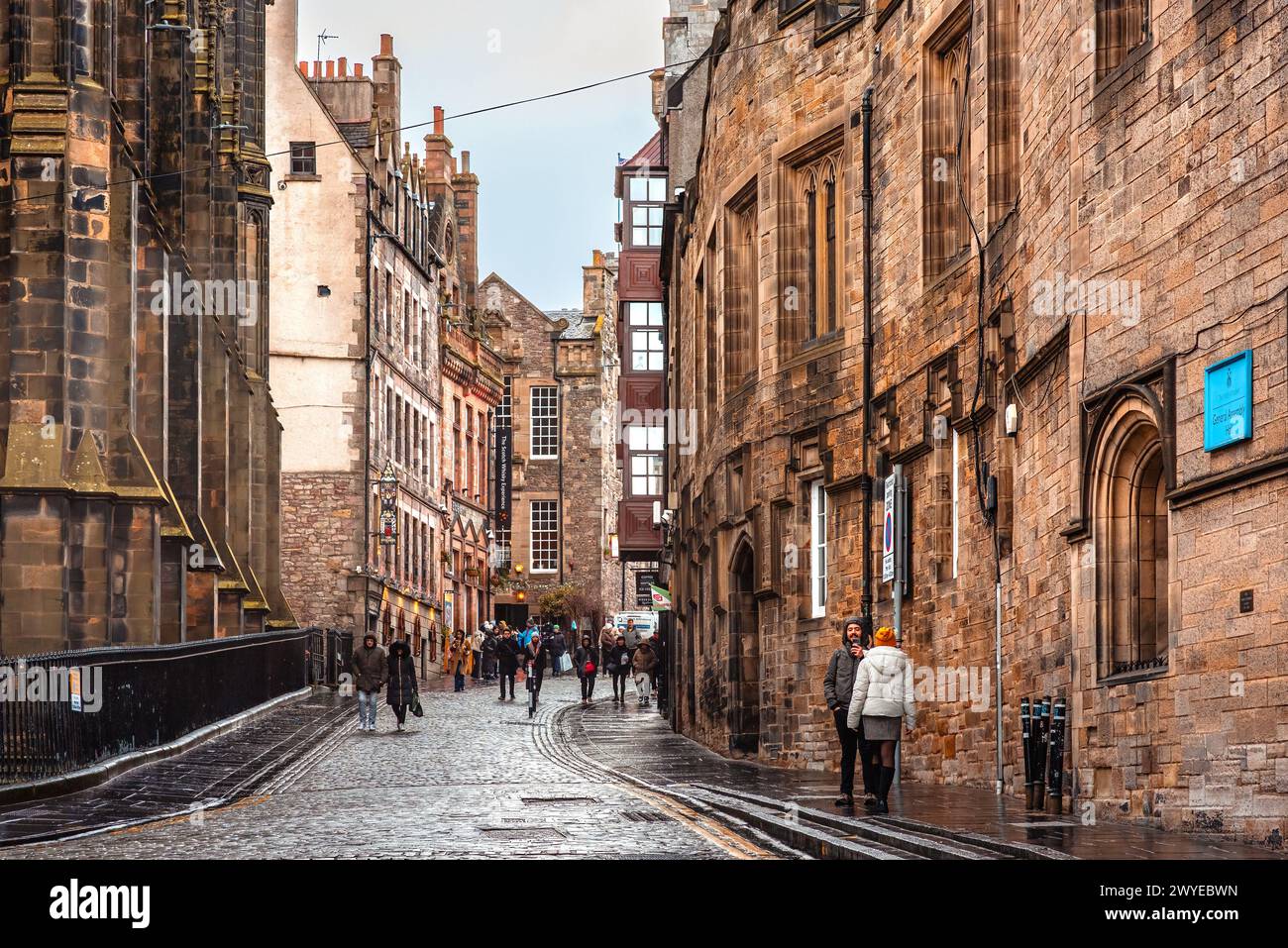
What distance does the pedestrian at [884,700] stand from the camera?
1658 cm

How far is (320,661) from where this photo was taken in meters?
46.4

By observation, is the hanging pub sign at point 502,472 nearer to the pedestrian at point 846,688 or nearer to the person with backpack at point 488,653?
the person with backpack at point 488,653

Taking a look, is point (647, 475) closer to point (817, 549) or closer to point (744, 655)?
point (744, 655)

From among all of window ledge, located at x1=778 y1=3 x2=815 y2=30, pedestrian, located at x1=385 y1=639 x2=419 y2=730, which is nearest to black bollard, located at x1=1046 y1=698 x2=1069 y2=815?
window ledge, located at x1=778 y1=3 x2=815 y2=30

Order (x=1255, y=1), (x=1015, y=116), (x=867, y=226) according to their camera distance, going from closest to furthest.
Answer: (x=1255, y=1), (x=1015, y=116), (x=867, y=226)

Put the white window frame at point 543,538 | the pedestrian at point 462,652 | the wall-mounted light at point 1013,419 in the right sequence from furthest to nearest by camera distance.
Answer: the white window frame at point 543,538
the pedestrian at point 462,652
the wall-mounted light at point 1013,419

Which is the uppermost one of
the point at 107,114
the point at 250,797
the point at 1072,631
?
the point at 107,114

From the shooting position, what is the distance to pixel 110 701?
2230 cm

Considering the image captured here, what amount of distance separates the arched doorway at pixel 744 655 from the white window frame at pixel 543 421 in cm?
6159

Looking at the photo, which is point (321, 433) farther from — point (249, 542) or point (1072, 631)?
point (1072, 631)

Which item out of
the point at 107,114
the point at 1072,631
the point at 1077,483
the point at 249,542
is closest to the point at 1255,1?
the point at 1077,483

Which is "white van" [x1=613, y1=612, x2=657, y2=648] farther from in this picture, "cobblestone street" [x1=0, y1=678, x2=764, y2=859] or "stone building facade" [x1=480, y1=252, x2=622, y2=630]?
"cobblestone street" [x1=0, y1=678, x2=764, y2=859]

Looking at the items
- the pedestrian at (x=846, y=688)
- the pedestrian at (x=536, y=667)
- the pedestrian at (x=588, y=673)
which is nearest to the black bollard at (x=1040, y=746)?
the pedestrian at (x=846, y=688)

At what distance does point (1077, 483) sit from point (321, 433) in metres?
45.7
